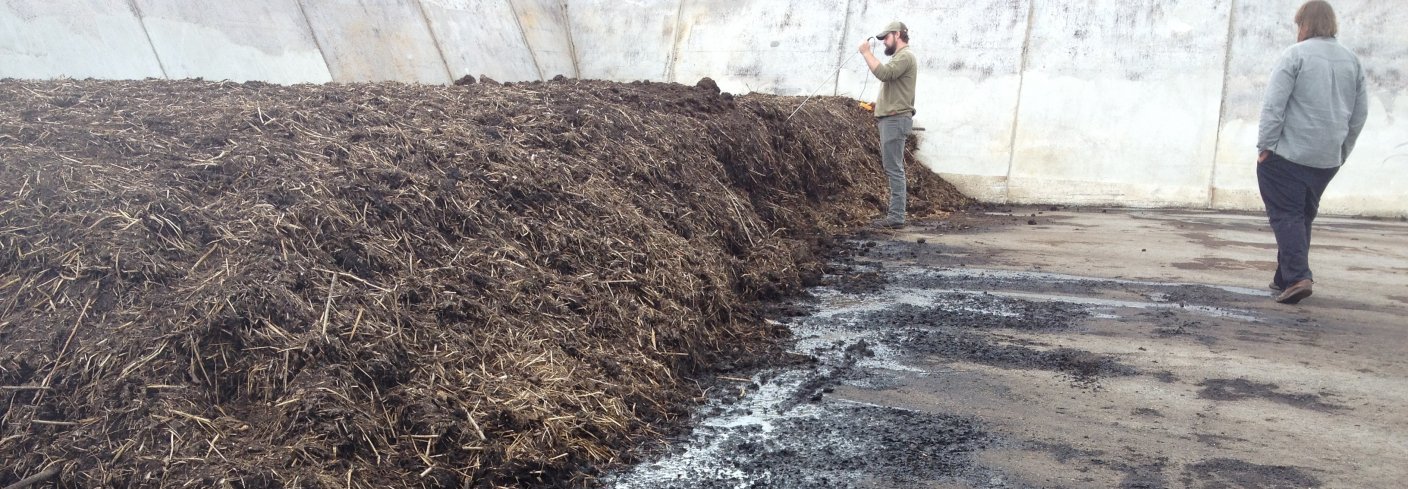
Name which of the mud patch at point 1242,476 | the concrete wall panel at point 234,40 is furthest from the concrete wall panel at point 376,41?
the mud patch at point 1242,476

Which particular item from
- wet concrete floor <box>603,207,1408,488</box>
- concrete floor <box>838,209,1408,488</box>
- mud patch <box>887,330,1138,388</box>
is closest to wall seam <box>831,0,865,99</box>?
concrete floor <box>838,209,1408,488</box>

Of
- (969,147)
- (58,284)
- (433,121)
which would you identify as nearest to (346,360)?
(58,284)

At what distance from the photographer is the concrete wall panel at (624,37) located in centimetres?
1551

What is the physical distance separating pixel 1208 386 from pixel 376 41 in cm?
1000

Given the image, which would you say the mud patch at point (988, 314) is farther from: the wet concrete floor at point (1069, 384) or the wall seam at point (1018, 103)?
the wall seam at point (1018, 103)

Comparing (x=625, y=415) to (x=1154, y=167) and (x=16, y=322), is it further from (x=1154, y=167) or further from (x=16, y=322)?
(x=1154, y=167)

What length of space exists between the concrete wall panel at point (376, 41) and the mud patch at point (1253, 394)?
9294 mm

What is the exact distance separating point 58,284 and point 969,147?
10883 mm

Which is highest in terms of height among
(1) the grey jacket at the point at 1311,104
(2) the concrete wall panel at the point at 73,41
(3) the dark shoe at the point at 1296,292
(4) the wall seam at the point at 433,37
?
(4) the wall seam at the point at 433,37

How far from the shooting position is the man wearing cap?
9.13 metres

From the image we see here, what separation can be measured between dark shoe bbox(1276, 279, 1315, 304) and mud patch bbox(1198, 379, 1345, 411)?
1.84 meters

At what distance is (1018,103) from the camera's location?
42.3 feet

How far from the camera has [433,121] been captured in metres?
5.87

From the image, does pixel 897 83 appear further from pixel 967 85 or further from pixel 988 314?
pixel 967 85
